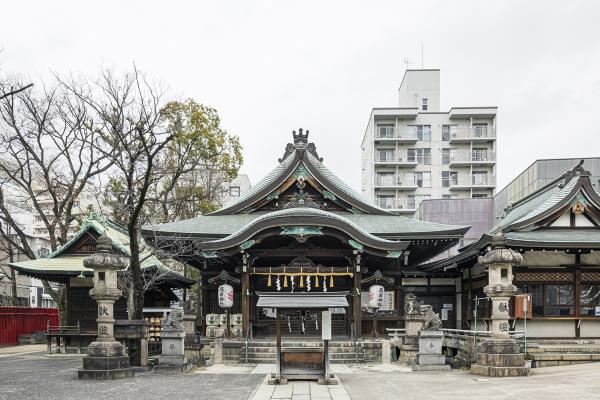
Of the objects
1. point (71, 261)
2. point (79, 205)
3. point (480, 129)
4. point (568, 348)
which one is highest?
point (480, 129)

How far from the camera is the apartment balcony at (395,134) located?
65.8 meters

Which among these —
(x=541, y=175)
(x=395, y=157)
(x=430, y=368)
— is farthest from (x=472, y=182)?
(x=430, y=368)

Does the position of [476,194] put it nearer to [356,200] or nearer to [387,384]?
[356,200]

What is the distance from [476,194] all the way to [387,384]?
5365 centimetres

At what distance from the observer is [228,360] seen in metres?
22.0

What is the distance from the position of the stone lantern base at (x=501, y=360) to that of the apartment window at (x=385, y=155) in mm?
49877

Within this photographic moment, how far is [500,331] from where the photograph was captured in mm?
17828

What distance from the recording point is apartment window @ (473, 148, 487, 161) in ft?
215

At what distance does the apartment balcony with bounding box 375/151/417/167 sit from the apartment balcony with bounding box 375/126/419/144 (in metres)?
1.61

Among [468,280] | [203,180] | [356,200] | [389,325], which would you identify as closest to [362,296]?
[389,325]

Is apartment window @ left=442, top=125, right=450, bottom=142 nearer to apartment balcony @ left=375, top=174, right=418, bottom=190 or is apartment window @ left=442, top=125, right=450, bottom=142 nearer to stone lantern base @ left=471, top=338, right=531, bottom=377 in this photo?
apartment balcony @ left=375, top=174, right=418, bottom=190

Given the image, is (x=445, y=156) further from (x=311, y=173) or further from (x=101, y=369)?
(x=101, y=369)

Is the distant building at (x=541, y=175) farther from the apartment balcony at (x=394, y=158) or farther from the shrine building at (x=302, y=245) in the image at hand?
the shrine building at (x=302, y=245)

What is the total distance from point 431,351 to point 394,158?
4853 centimetres
